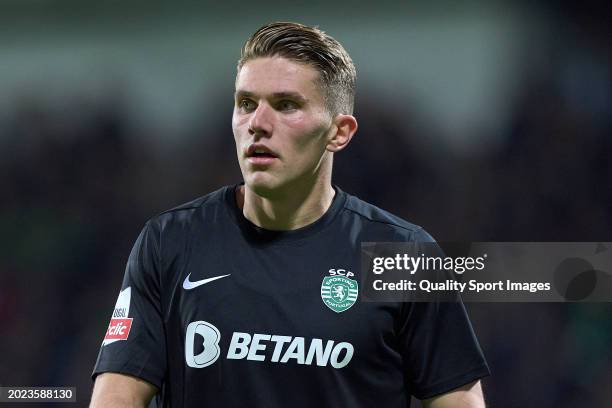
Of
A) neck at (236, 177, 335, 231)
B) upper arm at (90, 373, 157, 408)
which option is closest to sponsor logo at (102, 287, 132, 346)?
upper arm at (90, 373, 157, 408)

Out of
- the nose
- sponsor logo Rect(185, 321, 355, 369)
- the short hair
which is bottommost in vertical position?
sponsor logo Rect(185, 321, 355, 369)

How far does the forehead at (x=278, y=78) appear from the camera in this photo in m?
2.93

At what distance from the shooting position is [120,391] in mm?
2816

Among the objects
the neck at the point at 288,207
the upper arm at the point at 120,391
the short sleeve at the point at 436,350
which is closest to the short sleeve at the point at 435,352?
the short sleeve at the point at 436,350

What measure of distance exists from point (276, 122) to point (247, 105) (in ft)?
0.42

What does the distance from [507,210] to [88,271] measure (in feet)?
9.58

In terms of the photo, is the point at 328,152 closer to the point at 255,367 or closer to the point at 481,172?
the point at 255,367

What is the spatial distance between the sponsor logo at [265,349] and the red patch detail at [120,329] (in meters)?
0.19

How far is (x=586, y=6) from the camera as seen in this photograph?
665 centimetres

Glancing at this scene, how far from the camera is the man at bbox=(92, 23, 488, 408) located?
2.88 meters

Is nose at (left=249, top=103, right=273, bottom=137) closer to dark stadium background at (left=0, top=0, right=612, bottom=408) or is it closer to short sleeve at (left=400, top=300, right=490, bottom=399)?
short sleeve at (left=400, top=300, right=490, bottom=399)

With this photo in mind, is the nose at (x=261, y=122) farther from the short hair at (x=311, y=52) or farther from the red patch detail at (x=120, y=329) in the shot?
the red patch detail at (x=120, y=329)

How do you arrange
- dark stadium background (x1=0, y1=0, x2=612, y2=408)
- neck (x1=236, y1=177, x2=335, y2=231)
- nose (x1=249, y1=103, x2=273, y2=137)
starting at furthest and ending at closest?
dark stadium background (x1=0, y1=0, x2=612, y2=408) < neck (x1=236, y1=177, x2=335, y2=231) < nose (x1=249, y1=103, x2=273, y2=137)

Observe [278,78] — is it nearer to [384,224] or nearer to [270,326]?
[384,224]
